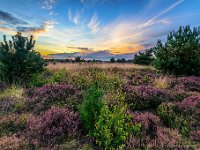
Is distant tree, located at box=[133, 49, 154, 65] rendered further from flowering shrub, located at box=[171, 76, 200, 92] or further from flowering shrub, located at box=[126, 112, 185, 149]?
flowering shrub, located at box=[126, 112, 185, 149]

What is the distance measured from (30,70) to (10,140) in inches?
358

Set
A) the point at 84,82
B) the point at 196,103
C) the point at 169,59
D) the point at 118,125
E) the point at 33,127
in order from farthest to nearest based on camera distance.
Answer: the point at 169,59
the point at 84,82
the point at 196,103
the point at 33,127
the point at 118,125

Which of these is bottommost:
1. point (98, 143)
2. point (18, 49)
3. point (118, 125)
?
point (98, 143)

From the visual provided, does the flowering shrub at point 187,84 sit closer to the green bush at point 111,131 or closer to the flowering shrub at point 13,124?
the green bush at point 111,131

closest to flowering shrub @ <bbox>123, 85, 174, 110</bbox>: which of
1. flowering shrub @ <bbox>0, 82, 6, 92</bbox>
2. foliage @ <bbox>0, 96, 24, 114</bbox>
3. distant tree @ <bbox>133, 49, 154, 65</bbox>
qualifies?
foliage @ <bbox>0, 96, 24, 114</bbox>

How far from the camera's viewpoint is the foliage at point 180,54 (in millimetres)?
17359

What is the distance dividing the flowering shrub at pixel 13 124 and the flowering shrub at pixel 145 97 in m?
3.82

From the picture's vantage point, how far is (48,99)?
32.1 feet

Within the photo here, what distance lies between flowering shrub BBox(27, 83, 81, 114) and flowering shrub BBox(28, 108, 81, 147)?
5.01 feet

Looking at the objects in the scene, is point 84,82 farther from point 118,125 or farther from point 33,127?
point 118,125

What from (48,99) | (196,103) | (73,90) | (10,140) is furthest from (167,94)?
(10,140)

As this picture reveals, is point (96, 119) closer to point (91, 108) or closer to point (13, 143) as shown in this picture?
point (91, 108)

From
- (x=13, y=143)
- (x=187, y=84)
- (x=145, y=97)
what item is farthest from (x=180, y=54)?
(x=13, y=143)

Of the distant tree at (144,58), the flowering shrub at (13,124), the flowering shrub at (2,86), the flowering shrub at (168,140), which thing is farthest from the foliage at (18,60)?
the distant tree at (144,58)
